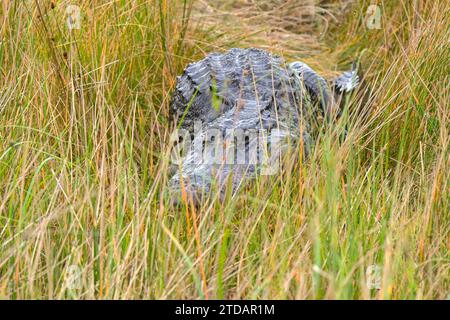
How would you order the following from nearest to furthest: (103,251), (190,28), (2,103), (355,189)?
(103,251)
(355,189)
(2,103)
(190,28)

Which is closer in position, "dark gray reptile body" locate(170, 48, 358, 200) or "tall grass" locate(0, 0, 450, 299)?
"tall grass" locate(0, 0, 450, 299)

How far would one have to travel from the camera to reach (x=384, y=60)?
5488 mm

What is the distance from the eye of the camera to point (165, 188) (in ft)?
11.5

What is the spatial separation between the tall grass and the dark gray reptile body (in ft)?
0.77

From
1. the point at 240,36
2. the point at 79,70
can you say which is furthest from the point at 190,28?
the point at 79,70

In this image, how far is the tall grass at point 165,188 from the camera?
3023 millimetres

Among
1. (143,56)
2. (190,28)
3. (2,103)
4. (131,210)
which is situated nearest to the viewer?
(131,210)

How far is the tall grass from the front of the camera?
302 cm

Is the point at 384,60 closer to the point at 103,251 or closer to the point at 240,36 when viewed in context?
the point at 240,36

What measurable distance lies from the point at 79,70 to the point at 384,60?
2180 mm

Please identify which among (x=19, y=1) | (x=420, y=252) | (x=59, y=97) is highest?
(x=19, y=1)

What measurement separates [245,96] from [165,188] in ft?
4.21

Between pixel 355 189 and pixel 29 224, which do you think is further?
pixel 355 189

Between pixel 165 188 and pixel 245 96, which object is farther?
pixel 245 96
